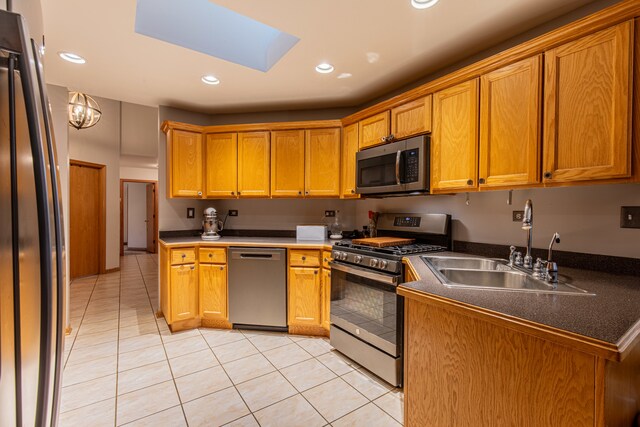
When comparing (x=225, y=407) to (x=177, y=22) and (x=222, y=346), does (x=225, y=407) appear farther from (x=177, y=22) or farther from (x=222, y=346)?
(x=177, y=22)

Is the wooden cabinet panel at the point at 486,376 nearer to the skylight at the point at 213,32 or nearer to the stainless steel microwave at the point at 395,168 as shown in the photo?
the stainless steel microwave at the point at 395,168

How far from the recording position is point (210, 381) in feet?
7.09

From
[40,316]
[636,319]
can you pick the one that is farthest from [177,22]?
[636,319]

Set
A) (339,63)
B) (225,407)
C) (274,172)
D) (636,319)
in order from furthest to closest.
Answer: (274,172) → (339,63) → (225,407) → (636,319)

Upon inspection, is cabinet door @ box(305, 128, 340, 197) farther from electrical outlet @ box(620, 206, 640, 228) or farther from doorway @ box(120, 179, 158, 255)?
doorway @ box(120, 179, 158, 255)

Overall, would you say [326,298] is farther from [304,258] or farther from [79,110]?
[79,110]

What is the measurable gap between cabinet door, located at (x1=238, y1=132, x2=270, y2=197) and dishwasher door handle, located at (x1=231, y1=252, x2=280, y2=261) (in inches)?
27.1

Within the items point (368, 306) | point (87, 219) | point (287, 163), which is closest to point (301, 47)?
point (287, 163)

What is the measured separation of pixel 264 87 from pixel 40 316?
275 centimetres

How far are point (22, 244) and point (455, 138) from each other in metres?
2.24

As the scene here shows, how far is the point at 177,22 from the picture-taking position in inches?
85.1

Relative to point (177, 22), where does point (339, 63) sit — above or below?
below

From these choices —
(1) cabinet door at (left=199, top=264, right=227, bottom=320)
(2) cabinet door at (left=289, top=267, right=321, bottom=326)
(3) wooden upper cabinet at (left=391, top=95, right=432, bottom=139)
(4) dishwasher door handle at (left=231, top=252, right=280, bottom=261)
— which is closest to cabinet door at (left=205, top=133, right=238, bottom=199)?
(4) dishwasher door handle at (left=231, top=252, right=280, bottom=261)

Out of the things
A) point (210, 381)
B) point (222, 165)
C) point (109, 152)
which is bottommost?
point (210, 381)
